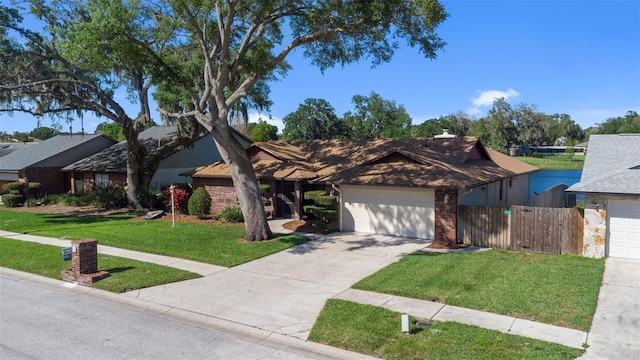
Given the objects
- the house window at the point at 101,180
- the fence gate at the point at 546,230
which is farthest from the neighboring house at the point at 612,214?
the house window at the point at 101,180

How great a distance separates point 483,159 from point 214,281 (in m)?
16.2

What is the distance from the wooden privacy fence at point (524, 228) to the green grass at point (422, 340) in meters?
7.21

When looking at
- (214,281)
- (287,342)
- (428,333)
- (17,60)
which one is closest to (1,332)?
(214,281)

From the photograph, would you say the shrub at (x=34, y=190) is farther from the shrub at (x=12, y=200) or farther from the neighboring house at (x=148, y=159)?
the neighboring house at (x=148, y=159)

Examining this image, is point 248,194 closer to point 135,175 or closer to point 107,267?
point 107,267

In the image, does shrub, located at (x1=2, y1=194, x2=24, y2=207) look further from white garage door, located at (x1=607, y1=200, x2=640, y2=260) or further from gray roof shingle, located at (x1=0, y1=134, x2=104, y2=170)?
white garage door, located at (x1=607, y1=200, x2=640, y2=260)

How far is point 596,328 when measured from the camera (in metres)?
8.21

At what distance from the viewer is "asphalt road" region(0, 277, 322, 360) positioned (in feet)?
24.6

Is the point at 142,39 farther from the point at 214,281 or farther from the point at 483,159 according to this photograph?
the point at 483,159

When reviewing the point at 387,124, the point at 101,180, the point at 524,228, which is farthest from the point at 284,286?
the point at 387,124

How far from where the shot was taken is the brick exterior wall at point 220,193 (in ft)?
76.4

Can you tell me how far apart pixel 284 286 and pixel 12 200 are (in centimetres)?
2619

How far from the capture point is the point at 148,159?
28.6m

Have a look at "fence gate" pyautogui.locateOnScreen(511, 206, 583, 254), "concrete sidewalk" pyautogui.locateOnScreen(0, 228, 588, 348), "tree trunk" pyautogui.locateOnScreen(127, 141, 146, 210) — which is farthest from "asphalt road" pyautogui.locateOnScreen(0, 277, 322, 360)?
"tree trunk" pyautogui.locateOnScreen(127, 141, 146, 210)
